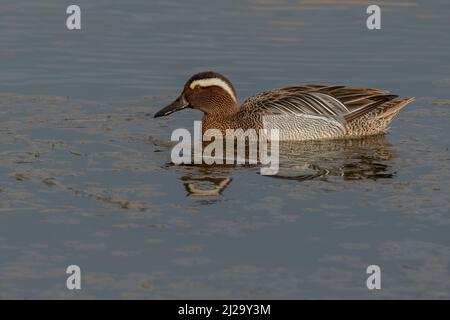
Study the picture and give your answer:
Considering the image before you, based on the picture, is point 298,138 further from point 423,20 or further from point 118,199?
point 423,20

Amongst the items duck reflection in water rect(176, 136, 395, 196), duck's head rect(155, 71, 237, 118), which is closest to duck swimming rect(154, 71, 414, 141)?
duck's head rect(155, 71, 237, 118)

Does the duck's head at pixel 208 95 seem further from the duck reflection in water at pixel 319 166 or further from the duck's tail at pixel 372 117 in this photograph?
the duck's tail at pixel 372 117

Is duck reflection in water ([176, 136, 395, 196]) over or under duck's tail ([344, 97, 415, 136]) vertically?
under

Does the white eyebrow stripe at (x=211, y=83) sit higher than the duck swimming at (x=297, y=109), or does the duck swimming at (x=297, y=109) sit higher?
the white eyebrow stripe at (x=211, y=83)

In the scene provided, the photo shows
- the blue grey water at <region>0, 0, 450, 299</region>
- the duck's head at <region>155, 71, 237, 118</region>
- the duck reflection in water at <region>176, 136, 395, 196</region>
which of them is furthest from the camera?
the duck's head at <region>155, 71, 237, 118</region>

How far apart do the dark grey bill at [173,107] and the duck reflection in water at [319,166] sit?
1298 millimetres

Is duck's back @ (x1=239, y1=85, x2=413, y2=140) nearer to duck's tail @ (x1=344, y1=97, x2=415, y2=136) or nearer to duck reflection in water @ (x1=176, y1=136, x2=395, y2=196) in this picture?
duck's tail @ (x1=344, y1=97, x2=415, y2=136)

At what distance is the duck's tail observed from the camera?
1398cm

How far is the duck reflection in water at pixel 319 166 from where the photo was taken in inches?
454

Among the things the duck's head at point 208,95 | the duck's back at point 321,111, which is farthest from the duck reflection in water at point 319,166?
the duck's head at point 208,95

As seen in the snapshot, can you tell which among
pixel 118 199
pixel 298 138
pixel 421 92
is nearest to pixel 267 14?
pixel 421 92

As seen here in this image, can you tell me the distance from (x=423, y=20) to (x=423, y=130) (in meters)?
5.06

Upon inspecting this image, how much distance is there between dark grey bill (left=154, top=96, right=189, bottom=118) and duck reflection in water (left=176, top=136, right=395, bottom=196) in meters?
1.30
